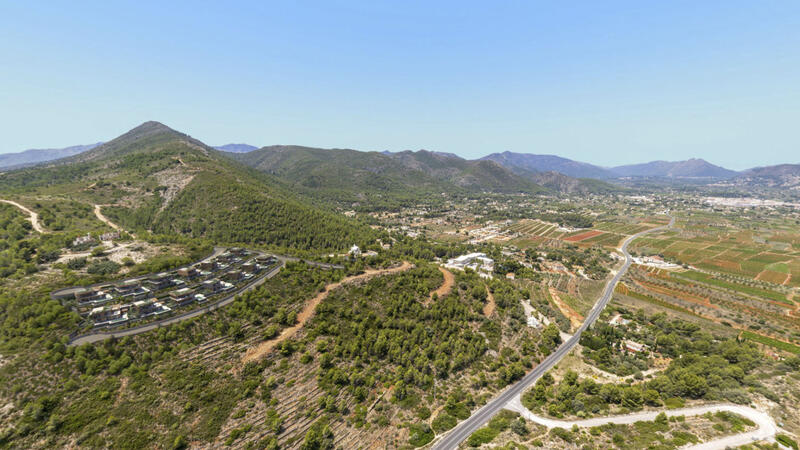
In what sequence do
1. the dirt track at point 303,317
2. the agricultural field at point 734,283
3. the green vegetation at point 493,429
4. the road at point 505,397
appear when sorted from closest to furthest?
the green vegetation at point 493,429
the road at point 505,397
the dirt track at point 303,317
the agricultural field at point 734,283

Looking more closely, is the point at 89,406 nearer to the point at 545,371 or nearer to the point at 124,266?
the point at 124,266

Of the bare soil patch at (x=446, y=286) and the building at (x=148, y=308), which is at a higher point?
the building at (x=148, y=308)

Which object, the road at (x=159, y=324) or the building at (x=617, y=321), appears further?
the building at (x=617, y=321)

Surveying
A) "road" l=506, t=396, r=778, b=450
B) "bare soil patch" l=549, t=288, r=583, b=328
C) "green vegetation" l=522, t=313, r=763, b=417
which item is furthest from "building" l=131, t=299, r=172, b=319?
"bare soil patch" l=549, t=288, r=583, b=328

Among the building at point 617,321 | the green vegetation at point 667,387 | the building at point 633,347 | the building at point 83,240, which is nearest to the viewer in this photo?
the green vegetation at point 667,387

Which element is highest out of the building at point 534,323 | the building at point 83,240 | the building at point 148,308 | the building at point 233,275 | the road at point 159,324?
the building at point 83,240

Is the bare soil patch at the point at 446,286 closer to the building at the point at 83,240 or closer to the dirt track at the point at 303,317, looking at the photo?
the dirt track at the point at 303,317

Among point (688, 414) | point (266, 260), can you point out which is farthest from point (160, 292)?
point (688, 414)

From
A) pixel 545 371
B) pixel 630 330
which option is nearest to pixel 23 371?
pixel 545 371

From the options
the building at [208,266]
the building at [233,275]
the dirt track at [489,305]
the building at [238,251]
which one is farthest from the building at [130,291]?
the dirt track at [489,305]

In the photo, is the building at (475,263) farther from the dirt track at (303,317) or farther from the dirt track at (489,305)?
the dirt track at (303,317)
